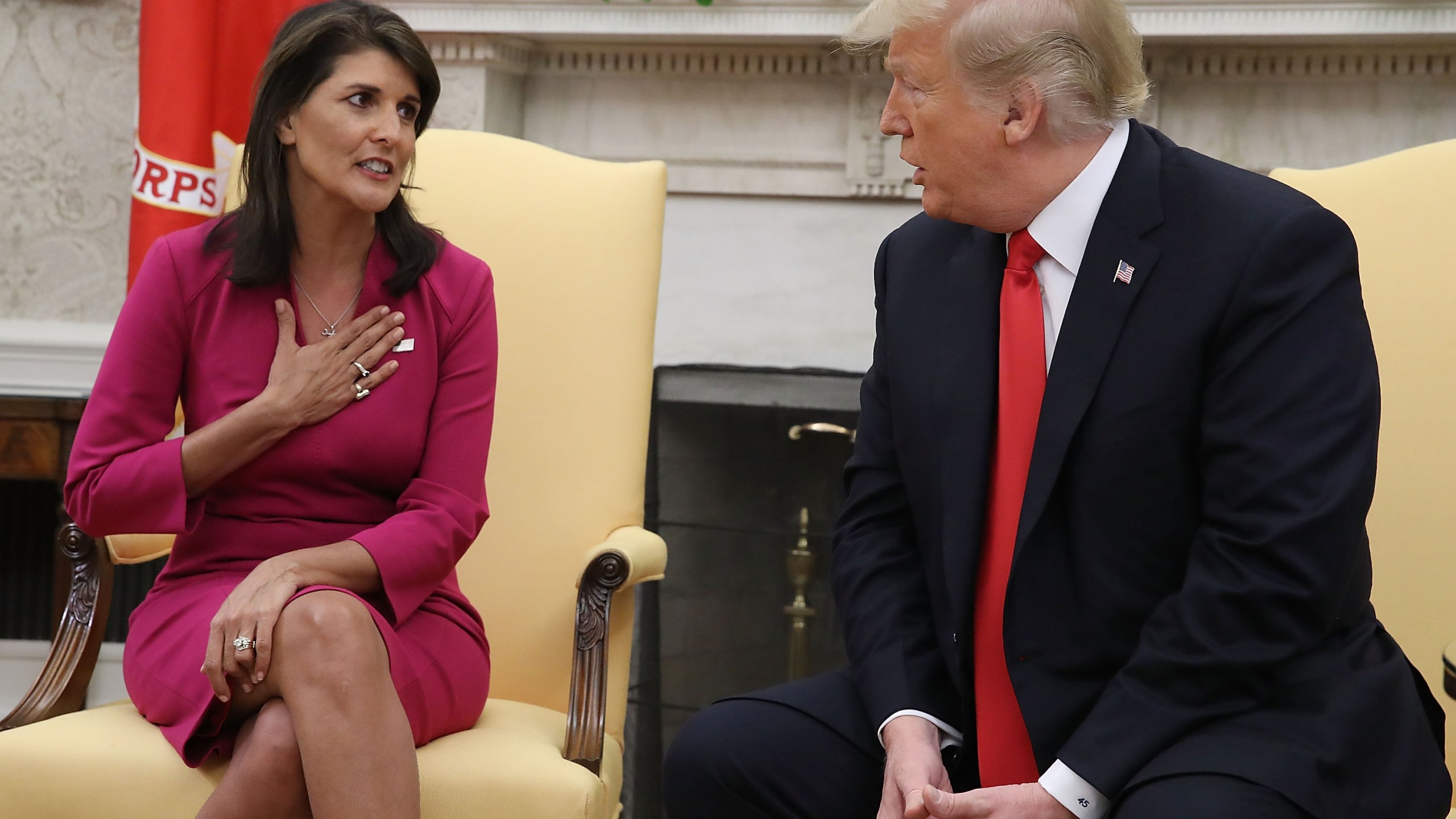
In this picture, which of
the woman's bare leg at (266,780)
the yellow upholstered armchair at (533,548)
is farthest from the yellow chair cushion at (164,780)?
the woman's bare leg at (266,780)

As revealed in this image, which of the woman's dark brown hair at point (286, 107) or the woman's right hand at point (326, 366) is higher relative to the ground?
the woman's dark brown hair at point (286, 107)

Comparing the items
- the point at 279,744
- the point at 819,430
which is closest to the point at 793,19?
the point at 819,430

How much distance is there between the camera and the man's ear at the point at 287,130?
1830mm

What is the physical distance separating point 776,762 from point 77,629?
99 centimetres

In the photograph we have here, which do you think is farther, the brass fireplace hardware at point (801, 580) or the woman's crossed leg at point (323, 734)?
the brass fireplace hardware at point (801, 580)

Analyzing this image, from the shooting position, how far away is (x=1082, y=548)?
4.37ft

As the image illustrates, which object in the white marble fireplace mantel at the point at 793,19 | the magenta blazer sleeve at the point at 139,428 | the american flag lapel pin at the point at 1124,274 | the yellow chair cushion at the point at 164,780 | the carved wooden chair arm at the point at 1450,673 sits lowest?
the yellow chair cushion at the point at 164,780

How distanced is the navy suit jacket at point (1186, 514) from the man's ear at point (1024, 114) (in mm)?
102

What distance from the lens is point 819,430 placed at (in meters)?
2.65

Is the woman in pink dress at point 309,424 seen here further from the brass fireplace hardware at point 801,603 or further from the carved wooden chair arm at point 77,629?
the brass fireplace hardware at point 801,603

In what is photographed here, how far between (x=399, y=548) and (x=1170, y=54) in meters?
1.90

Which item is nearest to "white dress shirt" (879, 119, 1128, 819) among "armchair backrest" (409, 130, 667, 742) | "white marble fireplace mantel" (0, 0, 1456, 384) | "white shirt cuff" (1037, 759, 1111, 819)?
"white shirt cuff" (1037, 759, 1111, 819)

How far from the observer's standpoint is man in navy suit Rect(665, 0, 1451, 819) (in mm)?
Result: 1228

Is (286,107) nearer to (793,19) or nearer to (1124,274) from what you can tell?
(1124,274)
